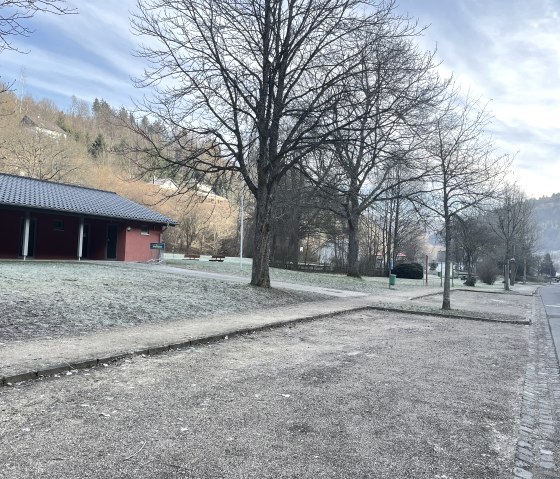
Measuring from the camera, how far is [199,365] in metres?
6.58

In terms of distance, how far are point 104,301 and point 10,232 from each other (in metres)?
17.9

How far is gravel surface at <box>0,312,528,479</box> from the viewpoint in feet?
11.4

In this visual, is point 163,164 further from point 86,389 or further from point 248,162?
point 86,389

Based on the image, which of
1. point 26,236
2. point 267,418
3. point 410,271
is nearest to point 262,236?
point 267,418

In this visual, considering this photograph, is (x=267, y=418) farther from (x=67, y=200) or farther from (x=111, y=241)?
(x=111, y=241)

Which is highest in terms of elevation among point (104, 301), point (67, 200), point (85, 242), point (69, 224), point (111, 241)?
point (67, 200)

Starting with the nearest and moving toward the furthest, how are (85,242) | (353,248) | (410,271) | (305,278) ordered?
(305,278), (85,242), (353,248), (410,271)

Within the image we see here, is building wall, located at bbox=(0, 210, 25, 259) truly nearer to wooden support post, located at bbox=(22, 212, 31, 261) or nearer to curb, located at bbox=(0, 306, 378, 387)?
wooden support post, located at bbox=(22, 212, 31, 261)

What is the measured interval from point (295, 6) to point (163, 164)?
732 centimetres

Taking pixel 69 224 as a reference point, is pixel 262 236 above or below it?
below

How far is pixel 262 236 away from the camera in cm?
1714

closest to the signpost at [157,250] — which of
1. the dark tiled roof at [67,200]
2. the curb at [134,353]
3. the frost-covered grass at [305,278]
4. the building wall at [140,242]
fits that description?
the building wall at [140,242]

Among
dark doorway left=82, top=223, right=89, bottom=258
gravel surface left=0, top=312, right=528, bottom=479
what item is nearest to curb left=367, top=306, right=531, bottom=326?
gravel surface left=0, top=312, right=528, bottom=479

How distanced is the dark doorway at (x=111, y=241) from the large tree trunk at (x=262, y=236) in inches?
618
